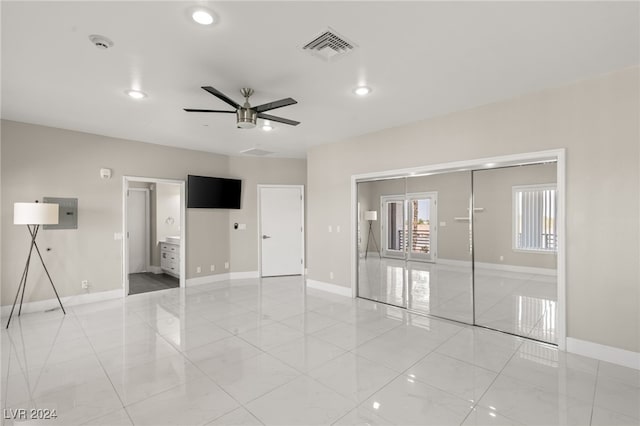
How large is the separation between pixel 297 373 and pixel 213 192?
185 inches

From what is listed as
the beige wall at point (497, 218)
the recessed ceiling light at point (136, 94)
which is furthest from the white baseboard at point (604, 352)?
the recessed ceiling light at point (136, 94)

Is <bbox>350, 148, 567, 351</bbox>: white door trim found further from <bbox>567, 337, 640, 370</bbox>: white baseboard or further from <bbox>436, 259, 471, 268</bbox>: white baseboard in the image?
<bbox>436, 259, 471, 268</bbox>: white baseboard

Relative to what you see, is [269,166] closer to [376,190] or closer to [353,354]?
[376,190]

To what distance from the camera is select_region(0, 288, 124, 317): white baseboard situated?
445 cm

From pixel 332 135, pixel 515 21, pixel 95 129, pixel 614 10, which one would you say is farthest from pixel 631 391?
pixel 95 129

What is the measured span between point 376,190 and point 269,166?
9.99 feet

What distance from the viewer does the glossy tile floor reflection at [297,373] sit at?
219 centimetres

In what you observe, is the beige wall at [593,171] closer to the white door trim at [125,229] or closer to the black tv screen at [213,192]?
the black tv screen at [213,192]

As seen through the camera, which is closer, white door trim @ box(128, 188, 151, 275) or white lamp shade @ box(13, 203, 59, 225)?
white lamp shade @ box(13, 203, 59, 225)

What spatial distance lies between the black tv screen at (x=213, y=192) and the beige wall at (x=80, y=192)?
21 centimetres

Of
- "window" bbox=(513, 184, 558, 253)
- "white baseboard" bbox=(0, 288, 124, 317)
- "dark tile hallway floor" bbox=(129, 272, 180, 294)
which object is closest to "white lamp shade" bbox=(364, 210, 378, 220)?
"window" bbox=(513, 184, 558, 253)

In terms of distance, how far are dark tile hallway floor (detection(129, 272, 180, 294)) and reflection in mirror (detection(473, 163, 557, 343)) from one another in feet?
19.0

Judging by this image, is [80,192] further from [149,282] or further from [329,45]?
[329,45]

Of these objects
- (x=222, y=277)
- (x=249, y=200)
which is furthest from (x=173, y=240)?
(x=249, y=200)
